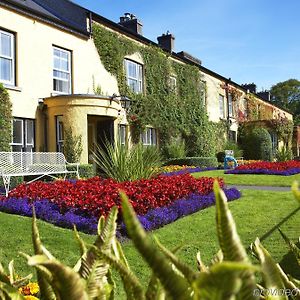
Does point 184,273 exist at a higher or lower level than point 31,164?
higher

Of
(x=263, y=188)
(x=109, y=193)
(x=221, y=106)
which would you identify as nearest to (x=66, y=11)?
(x=263, y=188)

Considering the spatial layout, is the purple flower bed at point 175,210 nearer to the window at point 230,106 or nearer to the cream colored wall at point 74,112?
the cream colored wall at point 74,112

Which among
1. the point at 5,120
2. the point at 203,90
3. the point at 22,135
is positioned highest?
the point at 203,90

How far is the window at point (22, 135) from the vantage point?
15.1 metres

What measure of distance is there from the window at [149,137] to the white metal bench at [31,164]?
8.07 meters

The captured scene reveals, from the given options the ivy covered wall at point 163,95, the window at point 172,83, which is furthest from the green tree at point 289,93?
the window at point 172,83

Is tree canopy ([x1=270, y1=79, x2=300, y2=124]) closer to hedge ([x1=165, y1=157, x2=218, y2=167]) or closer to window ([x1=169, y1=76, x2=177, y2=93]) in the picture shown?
window ([x1=169, y1=76, x2=177, y2=93])

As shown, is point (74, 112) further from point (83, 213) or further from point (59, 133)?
point (83, 213)

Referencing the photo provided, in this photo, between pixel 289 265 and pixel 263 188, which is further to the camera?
pixel 263 188

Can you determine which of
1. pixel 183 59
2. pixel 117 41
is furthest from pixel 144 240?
pixel 183 59

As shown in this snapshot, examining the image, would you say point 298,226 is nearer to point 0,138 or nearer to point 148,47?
point 0,138

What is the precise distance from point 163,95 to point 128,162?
14419 mm

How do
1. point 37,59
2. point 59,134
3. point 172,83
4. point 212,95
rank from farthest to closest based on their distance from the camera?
point 212,95
point 172,83
point 59,134
point 37,59

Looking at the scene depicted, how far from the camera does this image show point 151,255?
756 millimetres
